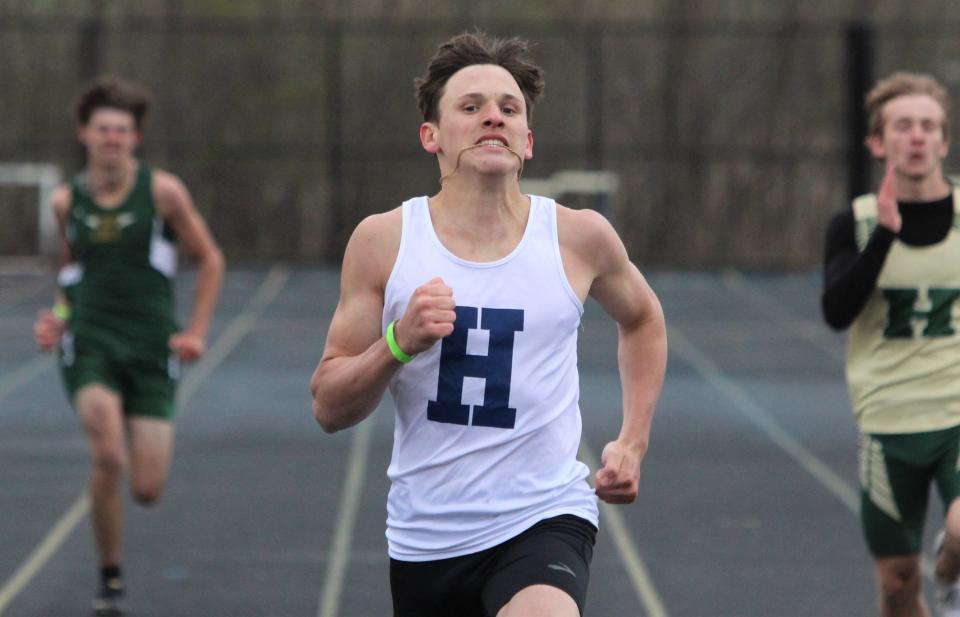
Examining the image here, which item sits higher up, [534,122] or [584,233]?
[584,233]

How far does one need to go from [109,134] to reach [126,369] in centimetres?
103

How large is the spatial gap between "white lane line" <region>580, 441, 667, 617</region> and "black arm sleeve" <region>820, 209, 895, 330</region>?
1475 mm

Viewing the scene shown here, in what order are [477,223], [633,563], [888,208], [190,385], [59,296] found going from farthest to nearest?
[190,385] → [633,563] → [59,296] → [888,208] → [477,223]

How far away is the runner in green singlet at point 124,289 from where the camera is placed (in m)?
7.77

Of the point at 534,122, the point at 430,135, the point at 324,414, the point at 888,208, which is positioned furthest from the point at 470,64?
the point at 534,122

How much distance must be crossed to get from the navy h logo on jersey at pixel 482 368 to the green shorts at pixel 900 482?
2.16 m

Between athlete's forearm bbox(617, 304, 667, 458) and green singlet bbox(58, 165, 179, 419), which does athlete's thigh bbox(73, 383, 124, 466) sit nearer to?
green singlet bbox(58, 165, 179, 419)

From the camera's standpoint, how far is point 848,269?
5883 millimetres

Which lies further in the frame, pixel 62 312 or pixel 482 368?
pixel 62 312

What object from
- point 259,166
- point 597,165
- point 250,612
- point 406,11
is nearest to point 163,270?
point 250,612

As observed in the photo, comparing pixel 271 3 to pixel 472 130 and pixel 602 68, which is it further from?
pixel 472 130

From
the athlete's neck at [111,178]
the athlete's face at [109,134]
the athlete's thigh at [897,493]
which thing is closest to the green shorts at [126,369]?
the athlete's neck at [111,178]

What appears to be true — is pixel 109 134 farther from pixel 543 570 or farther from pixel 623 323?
pixel 543 570

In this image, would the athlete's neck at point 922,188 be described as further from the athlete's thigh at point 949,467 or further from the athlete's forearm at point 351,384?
the athlete's forearm at point 351,384
